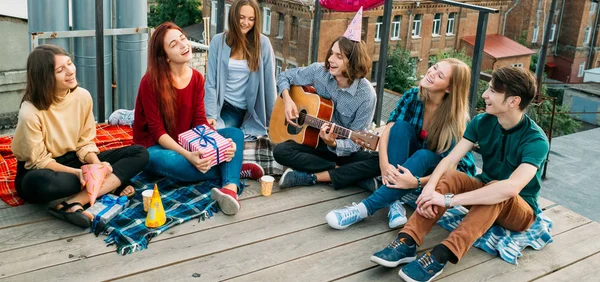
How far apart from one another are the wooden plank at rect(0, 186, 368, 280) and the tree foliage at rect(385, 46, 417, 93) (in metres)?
29.9

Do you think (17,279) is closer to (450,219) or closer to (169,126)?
(169,126)

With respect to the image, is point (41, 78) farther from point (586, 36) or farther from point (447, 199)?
point (586, 36)

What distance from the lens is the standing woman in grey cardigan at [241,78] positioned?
12.8 feet

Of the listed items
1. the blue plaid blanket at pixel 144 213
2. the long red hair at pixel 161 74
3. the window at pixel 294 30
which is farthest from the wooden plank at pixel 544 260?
the window at pixel 294 30

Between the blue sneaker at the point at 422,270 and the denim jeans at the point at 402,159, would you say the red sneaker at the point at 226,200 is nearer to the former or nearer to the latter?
the denim jeans at the point at 402,159

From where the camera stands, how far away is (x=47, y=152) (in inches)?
118

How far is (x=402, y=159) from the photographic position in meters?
3.23

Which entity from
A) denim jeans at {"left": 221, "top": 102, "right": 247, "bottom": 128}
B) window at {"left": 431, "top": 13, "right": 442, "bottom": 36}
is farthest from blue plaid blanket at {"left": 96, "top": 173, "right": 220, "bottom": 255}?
window at {"left": 431, "top": 13, "right": 442, "bottom": 36}

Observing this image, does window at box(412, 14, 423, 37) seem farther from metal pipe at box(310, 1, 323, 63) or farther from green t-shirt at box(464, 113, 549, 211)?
green t-shirt at box(464, 113, 549, 211)

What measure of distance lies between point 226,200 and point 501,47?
118 ft

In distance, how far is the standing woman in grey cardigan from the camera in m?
3.89

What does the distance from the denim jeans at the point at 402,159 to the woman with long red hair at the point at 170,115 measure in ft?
2.57

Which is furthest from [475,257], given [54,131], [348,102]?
[54,131]

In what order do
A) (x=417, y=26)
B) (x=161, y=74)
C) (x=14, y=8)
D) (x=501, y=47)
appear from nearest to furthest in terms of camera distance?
1. (x=161, y=74)
2. (x=14, y=8)
3. (x=417, y=26)
4. (x=501, y=47)
